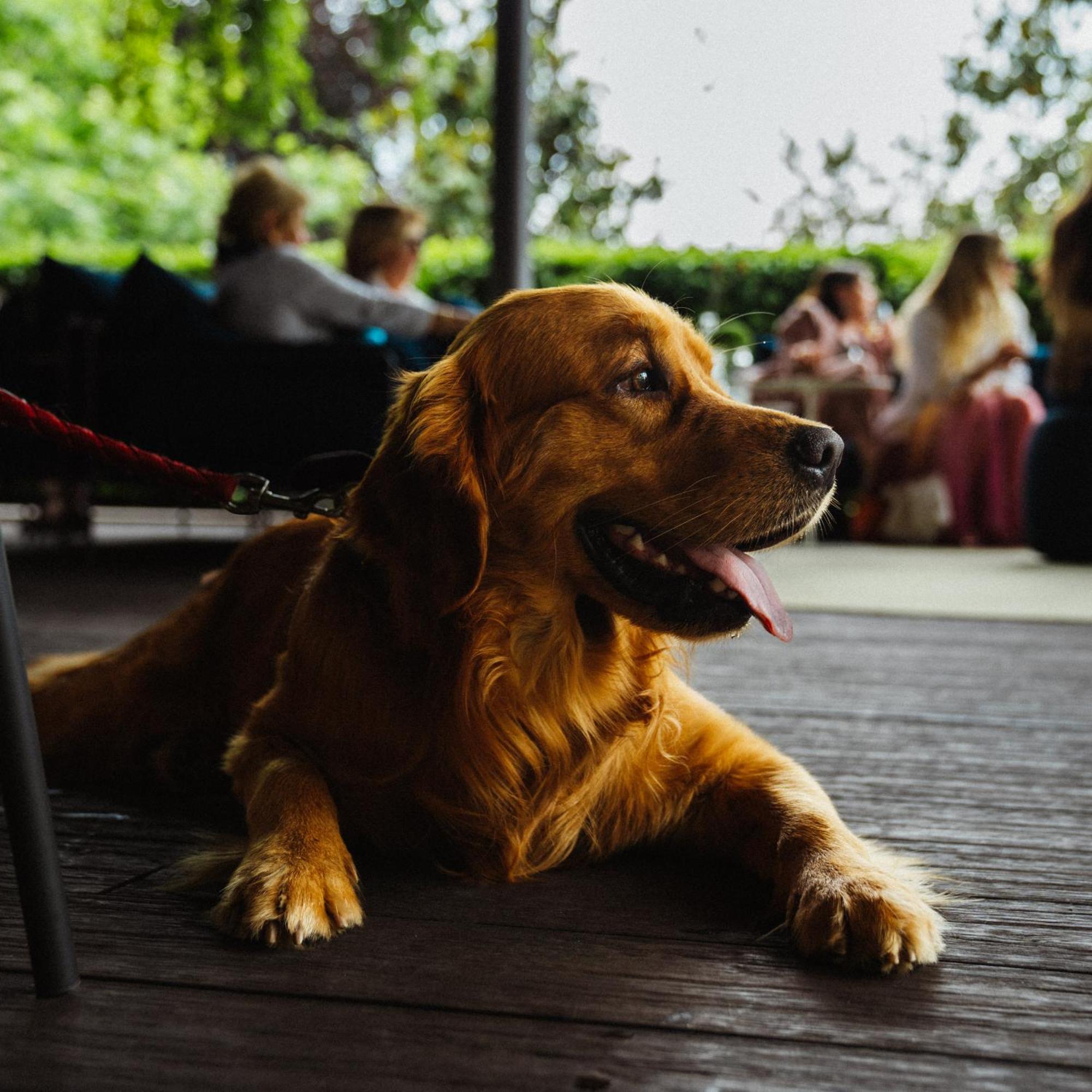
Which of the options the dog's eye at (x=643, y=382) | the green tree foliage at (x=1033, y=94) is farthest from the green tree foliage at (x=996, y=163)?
the dog's eye at (x=643, y=382)

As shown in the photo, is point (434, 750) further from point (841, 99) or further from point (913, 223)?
point (913, 223)

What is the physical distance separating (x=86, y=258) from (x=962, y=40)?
28.5 ft

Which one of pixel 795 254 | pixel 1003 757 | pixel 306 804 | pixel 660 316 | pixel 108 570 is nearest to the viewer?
pixel 306 804

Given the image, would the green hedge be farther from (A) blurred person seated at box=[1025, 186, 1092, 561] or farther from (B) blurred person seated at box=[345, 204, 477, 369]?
(B) blurred person seated at box=[345, 204, 477, 369]

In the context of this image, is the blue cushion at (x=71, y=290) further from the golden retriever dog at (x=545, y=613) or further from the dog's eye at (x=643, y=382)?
the dog's eye at (x=643, y=382)

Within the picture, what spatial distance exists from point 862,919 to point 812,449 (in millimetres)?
664

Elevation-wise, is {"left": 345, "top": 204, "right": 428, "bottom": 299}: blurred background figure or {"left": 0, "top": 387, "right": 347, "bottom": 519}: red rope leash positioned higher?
{"left": 345, "top": 204, "right": 428, "bottom": 299}: blurred background figure

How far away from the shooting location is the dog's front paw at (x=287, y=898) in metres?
1.36

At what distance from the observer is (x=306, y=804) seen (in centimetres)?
158

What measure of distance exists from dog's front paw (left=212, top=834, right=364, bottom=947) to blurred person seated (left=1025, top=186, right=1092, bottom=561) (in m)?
5.68

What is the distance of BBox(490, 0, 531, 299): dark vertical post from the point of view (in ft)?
14.5

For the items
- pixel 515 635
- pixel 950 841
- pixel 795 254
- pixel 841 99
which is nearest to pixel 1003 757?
pixel 950 841

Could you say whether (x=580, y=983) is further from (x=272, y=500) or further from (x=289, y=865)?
(x=272, y=500)

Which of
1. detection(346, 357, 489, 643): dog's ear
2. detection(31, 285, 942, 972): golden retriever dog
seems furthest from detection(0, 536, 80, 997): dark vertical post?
detection(346, 357, 489, 643): dog's ear
